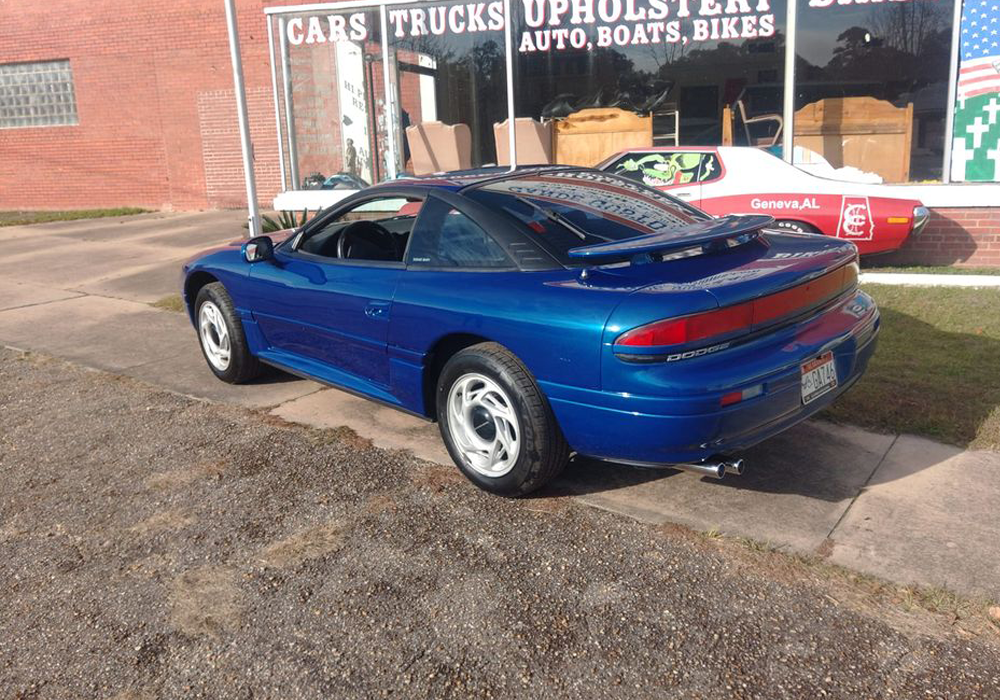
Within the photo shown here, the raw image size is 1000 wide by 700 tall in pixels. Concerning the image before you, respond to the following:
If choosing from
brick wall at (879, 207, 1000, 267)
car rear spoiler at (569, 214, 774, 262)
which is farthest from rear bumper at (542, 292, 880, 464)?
brick wall at (879, 207, 1000, 267)

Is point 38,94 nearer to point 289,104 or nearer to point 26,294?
point 289,104

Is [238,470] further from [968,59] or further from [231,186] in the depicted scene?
[231,186]

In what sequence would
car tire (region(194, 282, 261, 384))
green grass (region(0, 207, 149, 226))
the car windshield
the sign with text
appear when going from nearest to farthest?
the car windshield, car tire (region(194, 282, 261, 384)), the sign with text, green grass (region(0, 207, 149, 226))

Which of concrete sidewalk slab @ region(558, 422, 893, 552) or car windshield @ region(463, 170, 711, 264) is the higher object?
car windshield @ region(463, 170, 711, 264)

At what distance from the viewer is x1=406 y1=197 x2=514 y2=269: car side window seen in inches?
157

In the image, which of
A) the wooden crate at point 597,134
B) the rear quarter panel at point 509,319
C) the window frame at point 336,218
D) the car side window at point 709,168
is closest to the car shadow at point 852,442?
the rear quarter panel at point 509,319

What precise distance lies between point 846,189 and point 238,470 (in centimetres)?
639

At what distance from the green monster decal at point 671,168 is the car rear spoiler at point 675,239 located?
15.8 feet

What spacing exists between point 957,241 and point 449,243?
24.2ft

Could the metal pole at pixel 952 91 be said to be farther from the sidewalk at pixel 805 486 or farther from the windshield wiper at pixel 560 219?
the windshield wiper at pixel 560 219

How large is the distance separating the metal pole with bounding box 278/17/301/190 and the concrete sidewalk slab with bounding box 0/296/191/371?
159 inches

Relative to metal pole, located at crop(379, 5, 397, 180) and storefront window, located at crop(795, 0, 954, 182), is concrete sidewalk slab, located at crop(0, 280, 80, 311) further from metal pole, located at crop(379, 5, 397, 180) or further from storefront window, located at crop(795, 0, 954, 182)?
storefront window, located at crop(795, 0, 954, 182)

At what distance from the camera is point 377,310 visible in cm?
436

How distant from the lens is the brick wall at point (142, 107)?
667 inches
